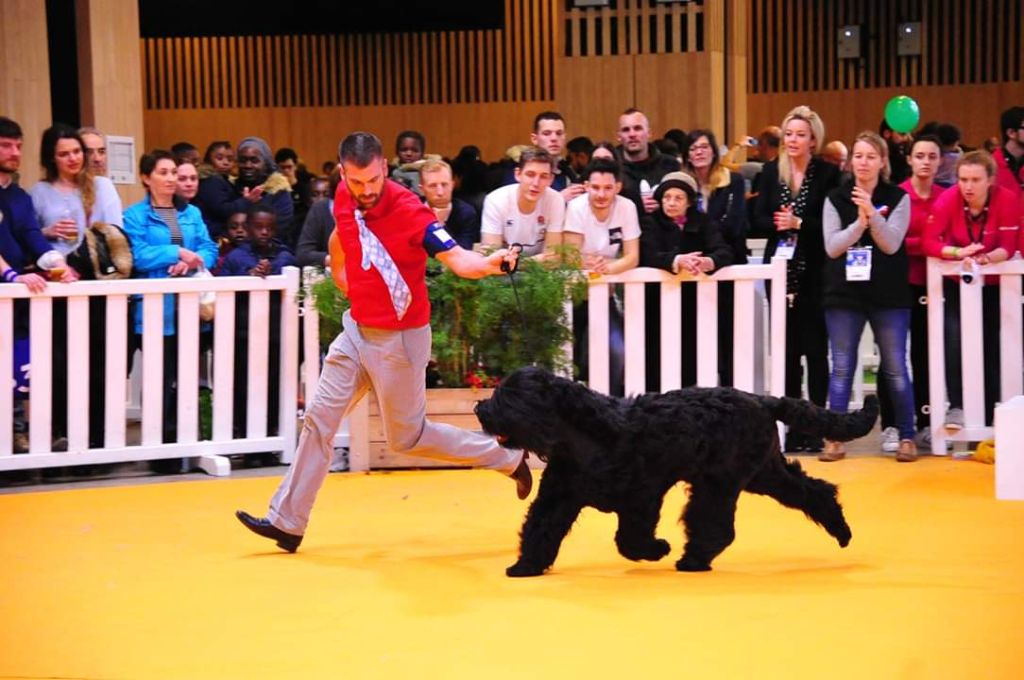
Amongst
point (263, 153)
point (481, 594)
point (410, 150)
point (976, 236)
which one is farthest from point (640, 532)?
point (263, 153)

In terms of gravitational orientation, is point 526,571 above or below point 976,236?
below

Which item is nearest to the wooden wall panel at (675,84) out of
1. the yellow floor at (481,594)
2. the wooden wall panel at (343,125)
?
the wooden wall panel at (343,125)

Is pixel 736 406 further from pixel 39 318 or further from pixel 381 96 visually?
pixel 381 96

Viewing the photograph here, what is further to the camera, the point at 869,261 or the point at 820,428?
the point at 869,261

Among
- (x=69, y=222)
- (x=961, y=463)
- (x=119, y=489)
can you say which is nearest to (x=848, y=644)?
(x=961, y=463)

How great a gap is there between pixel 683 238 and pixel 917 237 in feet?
4.25

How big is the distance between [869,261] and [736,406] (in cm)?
273

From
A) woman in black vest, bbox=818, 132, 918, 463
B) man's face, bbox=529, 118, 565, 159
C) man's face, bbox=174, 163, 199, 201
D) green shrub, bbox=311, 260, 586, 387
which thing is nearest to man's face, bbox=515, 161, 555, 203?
green shrub, bbox=311, 260, 586, 387

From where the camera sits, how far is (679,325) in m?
7.51

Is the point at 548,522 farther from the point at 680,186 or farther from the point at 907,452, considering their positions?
the point at 907,452

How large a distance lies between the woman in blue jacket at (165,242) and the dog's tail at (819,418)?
3.60 meters

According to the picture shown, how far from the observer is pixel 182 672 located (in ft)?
13.0

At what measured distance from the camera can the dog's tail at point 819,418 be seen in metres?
5.17

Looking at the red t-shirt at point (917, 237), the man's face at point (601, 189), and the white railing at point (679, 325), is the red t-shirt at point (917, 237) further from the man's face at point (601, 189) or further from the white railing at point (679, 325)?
the man's face at point (601, 189)
